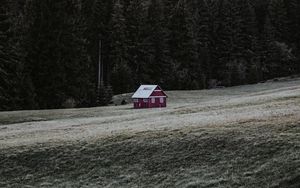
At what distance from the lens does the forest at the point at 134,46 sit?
6044 centimetres

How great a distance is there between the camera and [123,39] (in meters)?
80.9

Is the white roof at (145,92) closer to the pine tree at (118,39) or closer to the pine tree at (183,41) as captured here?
the pine tree at (118,39)

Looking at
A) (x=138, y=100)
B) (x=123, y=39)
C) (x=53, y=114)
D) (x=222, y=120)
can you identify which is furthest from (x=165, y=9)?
(x=222, y=120)

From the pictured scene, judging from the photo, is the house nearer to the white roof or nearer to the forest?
the white roof

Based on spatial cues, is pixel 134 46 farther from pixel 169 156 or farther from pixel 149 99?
pixel 169 156

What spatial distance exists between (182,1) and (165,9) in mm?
3839

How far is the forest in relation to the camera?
198 ft

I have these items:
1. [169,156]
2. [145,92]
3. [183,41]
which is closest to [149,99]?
[145,92]

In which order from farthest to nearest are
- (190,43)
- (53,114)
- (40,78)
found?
(190,43), (40,78), (53,114)

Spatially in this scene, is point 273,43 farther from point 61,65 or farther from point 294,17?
point 61,65

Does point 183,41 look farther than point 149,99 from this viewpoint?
Yes

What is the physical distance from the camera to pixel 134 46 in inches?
3282

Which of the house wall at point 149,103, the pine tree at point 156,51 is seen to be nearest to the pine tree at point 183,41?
the pine tree at point 156,51

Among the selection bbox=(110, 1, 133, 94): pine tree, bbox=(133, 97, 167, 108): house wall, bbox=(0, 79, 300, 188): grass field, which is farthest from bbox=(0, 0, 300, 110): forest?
bbox=(0, 79, 300, 188): grass field
